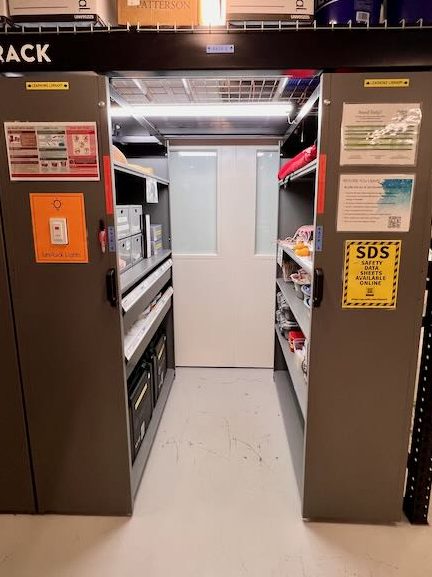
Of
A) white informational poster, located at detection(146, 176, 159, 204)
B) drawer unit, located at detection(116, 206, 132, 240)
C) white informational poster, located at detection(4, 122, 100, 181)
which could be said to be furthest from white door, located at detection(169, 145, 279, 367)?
white informational poster, located at detection(4, 122, 100, 181)

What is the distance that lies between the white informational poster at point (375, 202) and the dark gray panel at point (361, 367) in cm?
3

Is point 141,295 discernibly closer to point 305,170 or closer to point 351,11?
point 305,170

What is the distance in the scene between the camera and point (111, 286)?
1.58m

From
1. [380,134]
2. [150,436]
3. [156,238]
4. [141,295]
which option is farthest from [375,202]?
[150,436]

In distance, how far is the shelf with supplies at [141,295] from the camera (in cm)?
181

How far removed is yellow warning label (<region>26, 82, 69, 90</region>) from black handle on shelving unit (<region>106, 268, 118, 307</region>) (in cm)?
74

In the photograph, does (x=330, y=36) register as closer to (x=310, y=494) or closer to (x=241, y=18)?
(x=241, y=18)

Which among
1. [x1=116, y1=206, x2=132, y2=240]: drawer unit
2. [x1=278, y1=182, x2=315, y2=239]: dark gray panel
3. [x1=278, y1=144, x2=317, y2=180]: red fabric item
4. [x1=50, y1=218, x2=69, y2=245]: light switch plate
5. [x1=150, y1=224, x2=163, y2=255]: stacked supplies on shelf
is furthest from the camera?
[x1=278, y1=182, x2=315, y2=239]: dark gray panel

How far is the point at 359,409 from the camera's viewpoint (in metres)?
1.68

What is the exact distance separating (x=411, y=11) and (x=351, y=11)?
0.22 m

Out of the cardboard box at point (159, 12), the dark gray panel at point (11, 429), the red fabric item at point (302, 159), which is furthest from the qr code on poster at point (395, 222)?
the dark gray panel at point (11, 429)

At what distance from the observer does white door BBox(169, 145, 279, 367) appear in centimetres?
317

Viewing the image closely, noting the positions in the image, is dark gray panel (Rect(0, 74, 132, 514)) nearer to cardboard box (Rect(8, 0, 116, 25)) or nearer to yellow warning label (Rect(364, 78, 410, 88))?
cardboard box (Rect(8, 0, 116, 25))

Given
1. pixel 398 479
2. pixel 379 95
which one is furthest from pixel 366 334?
pixel 379 95
